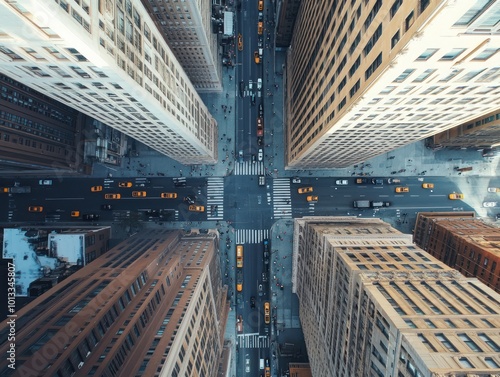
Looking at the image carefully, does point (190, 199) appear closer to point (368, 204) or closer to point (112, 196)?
point (112, 196)

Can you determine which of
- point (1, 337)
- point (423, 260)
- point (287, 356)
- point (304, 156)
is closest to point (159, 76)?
point (304, 156)

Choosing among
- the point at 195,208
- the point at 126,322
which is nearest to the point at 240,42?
the point at 195,208

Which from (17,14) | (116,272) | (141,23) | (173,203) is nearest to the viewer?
(17,14)

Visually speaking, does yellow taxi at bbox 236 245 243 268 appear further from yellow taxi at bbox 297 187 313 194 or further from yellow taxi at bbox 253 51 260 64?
yellow taxi at bbox 253 51 260 64

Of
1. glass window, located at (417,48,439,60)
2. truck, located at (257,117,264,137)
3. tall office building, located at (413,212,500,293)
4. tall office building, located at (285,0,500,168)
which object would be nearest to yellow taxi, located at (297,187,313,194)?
truck, located at (257,117,264,137)

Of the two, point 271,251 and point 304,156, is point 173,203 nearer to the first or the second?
point 271,251

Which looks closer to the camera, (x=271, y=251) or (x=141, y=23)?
(x=141, y=23)

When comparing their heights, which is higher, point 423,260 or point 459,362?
point 423,260
